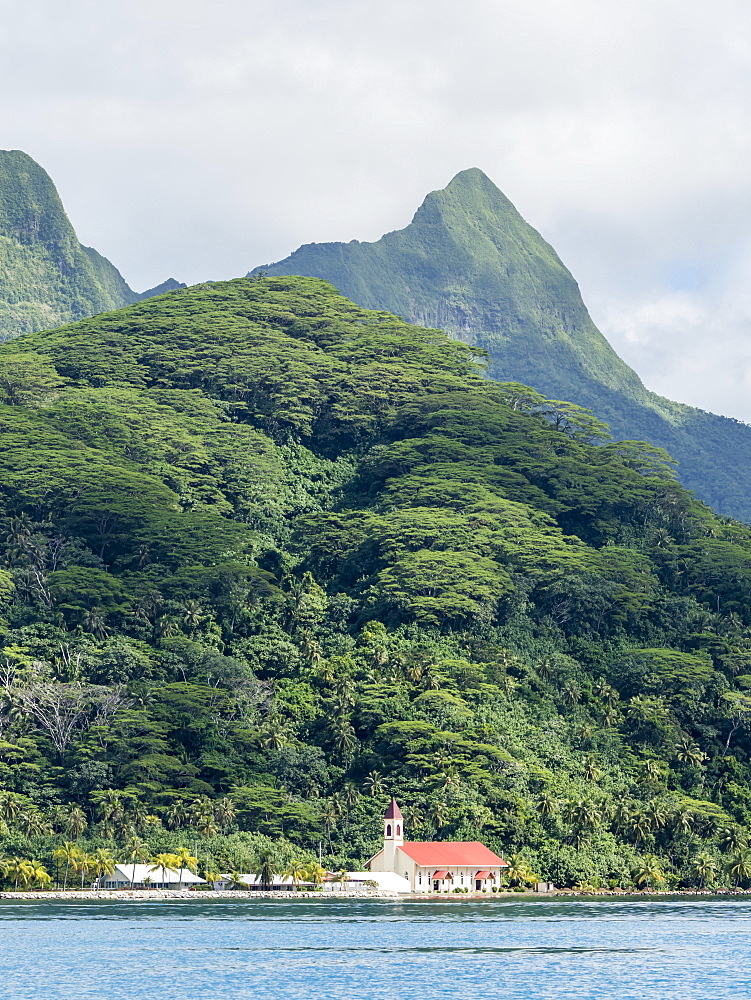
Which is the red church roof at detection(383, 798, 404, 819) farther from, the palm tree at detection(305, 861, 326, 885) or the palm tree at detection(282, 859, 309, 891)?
the palm tree at detection(282, 859, 309, 891)

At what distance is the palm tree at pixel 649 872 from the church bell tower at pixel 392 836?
796 inches

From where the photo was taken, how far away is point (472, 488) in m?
179

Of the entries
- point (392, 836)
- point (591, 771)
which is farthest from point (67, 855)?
point (591, 771)

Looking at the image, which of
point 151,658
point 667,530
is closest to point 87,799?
point 151,658

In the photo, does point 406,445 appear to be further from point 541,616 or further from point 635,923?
→ point 635,923

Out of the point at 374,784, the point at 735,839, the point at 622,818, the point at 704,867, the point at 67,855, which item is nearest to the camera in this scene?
the point at 67,855

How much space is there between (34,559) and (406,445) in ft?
165

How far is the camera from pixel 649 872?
430ft

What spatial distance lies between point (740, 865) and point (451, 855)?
2506 centimetres

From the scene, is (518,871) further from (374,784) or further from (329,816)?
(329,816)

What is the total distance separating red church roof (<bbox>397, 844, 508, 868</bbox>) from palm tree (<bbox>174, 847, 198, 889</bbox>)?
16241mm

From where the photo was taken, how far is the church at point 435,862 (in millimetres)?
125688

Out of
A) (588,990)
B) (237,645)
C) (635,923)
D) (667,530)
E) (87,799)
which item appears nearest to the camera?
(588,990)

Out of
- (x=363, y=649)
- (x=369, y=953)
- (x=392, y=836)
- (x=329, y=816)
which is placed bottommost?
(x=369, y=953)
